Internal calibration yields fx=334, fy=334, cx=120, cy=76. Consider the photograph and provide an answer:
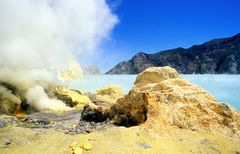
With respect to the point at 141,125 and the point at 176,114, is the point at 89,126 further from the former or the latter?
the point at 176,114

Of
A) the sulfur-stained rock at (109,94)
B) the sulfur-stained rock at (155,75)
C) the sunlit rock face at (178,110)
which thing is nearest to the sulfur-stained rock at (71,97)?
the sulfur-stained rock at (109,94)

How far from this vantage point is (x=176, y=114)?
43.7ft

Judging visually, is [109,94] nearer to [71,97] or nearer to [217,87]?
[71,97]

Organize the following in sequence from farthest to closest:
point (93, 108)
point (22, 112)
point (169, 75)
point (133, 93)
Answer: point (22, 112) → point (169, 75) → point (93, 108) → point (133, 93)

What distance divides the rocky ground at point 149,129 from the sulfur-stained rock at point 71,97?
20.3 metres

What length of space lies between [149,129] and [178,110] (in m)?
1.84

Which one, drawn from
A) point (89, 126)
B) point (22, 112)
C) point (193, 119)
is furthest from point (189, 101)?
point (22, 112)

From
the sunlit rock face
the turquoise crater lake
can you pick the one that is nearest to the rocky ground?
the sunlit rock face

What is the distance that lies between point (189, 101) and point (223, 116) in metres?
1.49

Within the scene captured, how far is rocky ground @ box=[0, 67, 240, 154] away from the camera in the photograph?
11172 millimetres

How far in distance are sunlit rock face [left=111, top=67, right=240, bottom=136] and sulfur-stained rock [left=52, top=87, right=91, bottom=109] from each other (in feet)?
70.9

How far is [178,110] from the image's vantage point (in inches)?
531

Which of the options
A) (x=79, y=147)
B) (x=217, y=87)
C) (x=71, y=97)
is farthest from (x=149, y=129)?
(x=217, y=87)

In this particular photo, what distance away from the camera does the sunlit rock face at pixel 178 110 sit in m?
13.0
